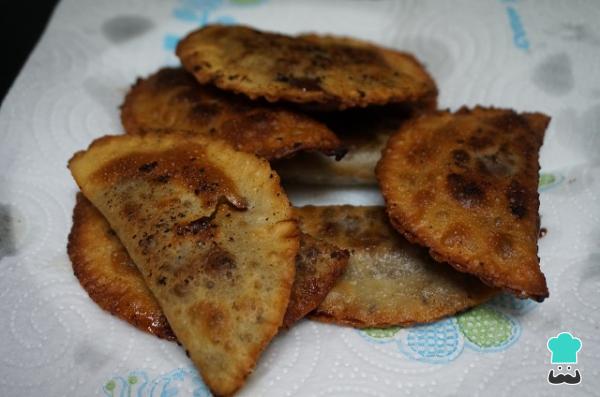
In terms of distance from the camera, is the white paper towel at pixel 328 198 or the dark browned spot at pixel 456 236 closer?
the white paper towel at pixel 328 198

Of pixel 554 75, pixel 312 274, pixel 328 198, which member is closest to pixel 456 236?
pixel 312 274

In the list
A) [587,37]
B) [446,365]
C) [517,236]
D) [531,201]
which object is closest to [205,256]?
[446,365]

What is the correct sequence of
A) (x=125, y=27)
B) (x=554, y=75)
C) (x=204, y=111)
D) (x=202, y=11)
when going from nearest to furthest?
(x=204, y=111)
(x=554, y=75)
(x=125, y=27)
(x=202, y=11)

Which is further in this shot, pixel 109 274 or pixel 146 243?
pixel 109 274

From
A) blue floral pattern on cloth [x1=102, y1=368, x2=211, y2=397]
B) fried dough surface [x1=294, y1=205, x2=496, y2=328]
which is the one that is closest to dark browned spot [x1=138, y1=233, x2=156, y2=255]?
blue floral pattern on cloth [x1=102, y1=368, x2=211, y2=397]

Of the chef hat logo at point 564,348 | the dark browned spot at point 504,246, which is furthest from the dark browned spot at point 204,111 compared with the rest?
the chef hat logo at point 564,348

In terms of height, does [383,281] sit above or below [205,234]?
below

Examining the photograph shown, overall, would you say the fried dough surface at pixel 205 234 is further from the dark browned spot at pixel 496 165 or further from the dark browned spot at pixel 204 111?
the dark browned spot at pixel 496 165

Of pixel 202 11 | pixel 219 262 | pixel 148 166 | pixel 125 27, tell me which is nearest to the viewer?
pixel 219 262

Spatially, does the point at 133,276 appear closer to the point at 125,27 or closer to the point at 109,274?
the point at 109,274
